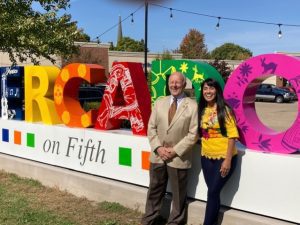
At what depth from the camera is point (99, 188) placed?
652 centimetres

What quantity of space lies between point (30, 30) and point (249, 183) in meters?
6.85

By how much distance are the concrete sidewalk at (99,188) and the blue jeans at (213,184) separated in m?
0.29

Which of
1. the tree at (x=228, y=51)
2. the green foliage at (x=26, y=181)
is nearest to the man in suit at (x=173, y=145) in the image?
the green foliage at (x=26, y=181)

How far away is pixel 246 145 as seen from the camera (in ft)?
17.1

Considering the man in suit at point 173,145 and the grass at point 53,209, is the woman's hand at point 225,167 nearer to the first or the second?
the man in suit at point 173,145

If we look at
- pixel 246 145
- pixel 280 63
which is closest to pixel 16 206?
pixel 246 145

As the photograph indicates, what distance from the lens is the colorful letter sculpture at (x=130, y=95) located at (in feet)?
20.2

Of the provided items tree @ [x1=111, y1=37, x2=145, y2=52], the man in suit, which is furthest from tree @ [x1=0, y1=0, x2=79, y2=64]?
tree @ [x1=111, y1=37, x2=145, y2=52]

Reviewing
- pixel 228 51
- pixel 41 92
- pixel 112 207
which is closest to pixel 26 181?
pixel 41 92

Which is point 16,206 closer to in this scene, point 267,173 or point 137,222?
point 137,222

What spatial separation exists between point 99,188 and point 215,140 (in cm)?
243

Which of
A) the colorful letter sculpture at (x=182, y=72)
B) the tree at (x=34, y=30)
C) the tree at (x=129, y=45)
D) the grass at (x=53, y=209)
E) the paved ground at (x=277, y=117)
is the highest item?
the tree at (x=129, y=45)

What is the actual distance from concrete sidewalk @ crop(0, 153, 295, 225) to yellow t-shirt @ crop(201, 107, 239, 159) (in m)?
0.78

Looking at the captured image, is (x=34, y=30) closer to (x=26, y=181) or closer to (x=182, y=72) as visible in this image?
(x=26, y=181)
